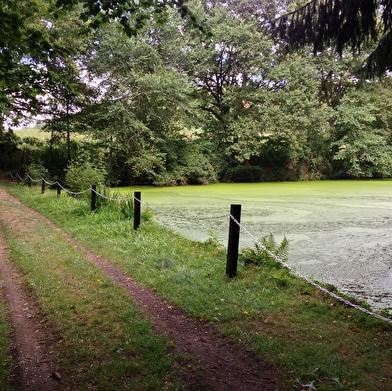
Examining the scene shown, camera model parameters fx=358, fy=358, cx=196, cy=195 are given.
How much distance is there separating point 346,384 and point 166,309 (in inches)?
71.6

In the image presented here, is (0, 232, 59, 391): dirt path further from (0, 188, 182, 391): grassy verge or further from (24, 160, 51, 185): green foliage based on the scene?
(24, 160, 51, 185): green foliage

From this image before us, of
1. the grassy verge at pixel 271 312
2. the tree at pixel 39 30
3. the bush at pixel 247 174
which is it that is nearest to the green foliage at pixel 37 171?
the bush at pixel 247 174

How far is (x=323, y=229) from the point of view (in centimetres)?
760

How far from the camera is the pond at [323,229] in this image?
4.70 metres

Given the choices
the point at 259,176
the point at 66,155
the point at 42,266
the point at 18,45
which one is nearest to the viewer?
the point at 18,45

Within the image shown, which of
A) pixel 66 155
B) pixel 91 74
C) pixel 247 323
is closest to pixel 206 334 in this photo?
pixel 247 323

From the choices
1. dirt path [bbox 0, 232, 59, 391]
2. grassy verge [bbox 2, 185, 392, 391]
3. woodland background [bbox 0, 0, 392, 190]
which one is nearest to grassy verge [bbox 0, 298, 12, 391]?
dirt path [bbox 0, 232, 59, 391]

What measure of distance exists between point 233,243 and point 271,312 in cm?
110

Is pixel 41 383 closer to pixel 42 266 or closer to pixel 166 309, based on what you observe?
pixel 166 309

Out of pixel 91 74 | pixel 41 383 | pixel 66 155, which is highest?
pixel 91 74

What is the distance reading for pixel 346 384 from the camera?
93.1 inches

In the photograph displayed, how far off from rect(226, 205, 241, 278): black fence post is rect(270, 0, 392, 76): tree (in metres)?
2.51

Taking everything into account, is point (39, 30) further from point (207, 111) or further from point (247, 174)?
point (207, 111)

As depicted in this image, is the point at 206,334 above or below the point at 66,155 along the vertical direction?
below
